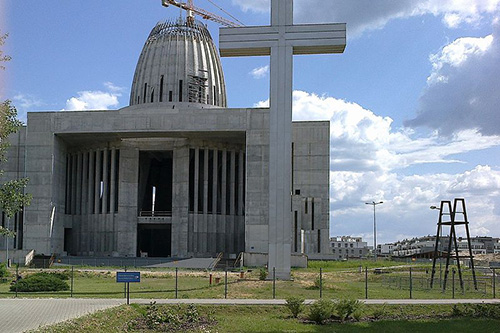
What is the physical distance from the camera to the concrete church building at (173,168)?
69.0 meters

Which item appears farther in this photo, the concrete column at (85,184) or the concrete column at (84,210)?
the concrete column at (85,184)

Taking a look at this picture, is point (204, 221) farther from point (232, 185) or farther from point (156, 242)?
point (156, 242)

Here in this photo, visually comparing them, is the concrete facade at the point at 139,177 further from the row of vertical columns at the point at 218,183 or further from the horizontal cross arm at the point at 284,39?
the horizontal cross arm at the point at 284,39

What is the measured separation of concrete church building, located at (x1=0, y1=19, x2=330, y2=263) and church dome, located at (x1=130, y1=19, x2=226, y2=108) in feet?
0.43

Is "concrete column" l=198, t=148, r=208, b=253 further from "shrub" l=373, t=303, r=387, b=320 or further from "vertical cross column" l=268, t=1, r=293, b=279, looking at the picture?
"shrub" l=373, t=303, r=387, b=320

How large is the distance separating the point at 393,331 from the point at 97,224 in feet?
189

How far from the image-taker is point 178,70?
79.9 metres

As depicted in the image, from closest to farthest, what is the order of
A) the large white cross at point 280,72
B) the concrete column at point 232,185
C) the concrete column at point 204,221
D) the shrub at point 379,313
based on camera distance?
the shrub at point 379,313, the large white cross at point 280,72, the concrete column at point 204,221, the concrete column at point 232,185

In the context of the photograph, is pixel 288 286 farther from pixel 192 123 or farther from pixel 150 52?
pixel 150 52

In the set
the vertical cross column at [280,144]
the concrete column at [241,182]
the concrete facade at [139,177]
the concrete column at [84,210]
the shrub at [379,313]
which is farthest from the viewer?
the concrete column at [241,182]

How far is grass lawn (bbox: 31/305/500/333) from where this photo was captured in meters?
20.8

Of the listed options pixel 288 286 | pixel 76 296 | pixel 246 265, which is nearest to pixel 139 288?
pixel 76 296

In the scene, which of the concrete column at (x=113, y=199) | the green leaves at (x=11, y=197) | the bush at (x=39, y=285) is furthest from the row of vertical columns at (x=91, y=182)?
the green leaves at (x=11, y=197)

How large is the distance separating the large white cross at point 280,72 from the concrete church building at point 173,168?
26764mm
